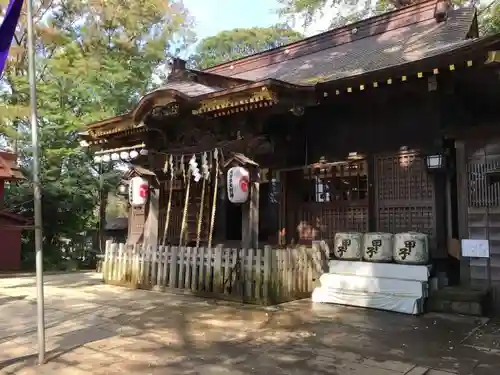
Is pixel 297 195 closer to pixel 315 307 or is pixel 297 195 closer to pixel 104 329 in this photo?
pixel 315 307

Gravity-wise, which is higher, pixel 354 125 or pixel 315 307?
pixel 354 125

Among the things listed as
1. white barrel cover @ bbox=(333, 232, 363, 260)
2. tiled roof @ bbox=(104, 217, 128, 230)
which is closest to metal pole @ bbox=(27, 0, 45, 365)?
white barrel cover @ bbox=(333, 232, 363, 260)

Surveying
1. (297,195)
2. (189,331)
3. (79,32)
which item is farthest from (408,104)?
(79,32)

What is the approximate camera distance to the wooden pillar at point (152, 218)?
10884 millimetres

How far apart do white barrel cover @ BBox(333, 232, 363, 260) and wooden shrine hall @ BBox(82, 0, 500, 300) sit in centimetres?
73

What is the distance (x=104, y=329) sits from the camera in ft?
20.8

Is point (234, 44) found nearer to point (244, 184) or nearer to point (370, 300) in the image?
point (244, 184)

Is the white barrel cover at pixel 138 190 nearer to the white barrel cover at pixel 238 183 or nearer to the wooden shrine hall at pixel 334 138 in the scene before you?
the wooden shrine hall at pixel 334 138

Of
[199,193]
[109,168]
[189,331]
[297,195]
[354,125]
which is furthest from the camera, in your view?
[109,168]

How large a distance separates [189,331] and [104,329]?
1210 millimetres

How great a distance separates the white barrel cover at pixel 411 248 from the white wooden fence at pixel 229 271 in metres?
1.64

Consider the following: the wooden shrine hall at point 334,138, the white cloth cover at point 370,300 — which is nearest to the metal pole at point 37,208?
the wooden shrine hall at point 334,138

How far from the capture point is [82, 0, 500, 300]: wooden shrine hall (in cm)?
810

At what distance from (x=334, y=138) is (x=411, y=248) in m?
3.11
